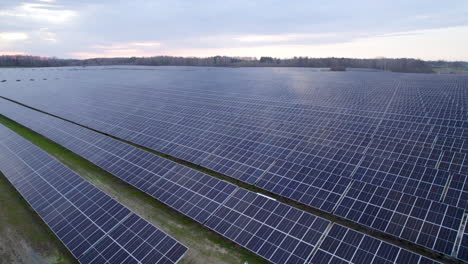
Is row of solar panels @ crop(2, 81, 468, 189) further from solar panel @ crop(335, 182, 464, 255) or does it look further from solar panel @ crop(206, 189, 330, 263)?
solar panel @ crop(206, 189, 330, 263)

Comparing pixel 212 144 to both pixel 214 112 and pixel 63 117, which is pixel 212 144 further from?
pixel 63 117

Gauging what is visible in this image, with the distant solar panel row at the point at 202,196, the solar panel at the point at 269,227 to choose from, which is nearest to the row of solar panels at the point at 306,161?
the distant solar panel row at the point at 202,196

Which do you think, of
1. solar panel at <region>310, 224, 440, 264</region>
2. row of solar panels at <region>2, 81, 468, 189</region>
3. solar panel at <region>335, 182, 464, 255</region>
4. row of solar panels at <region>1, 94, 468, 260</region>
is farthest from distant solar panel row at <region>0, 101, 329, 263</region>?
row of solar panels at <region>2, 81, 468, 189</region>

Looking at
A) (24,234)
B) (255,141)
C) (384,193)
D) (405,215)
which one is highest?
(255,141)

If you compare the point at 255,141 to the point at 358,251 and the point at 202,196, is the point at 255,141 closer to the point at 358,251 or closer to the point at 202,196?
the point at 202,196

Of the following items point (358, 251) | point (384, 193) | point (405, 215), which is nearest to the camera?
point (358, 251)

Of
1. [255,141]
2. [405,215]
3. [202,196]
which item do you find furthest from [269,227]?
[255,141]

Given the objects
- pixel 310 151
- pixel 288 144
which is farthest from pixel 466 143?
pixel 288 144
